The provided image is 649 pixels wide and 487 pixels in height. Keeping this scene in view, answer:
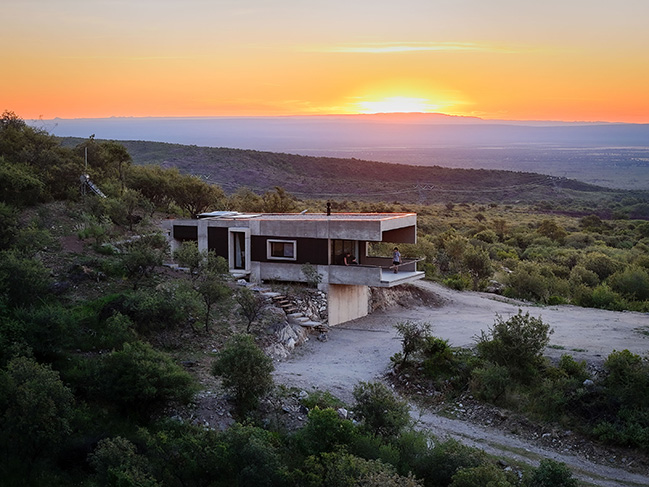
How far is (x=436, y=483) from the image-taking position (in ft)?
41.4

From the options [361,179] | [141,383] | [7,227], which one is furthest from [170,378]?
[361,179]

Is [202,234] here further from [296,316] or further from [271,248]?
[296,316]

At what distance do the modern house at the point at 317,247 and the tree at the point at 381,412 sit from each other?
913 centimetres

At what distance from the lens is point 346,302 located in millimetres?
24562

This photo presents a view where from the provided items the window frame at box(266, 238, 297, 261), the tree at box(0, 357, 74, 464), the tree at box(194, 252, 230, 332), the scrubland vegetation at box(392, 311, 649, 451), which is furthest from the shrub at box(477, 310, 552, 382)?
the tree at box(0, 357, 74, 464)

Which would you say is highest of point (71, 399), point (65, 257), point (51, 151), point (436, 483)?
point (51, 151)

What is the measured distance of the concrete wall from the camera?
23.8m

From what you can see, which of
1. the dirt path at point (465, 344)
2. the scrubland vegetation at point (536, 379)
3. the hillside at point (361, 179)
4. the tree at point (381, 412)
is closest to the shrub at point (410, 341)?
the scrubland vegetation at point (536, 379)

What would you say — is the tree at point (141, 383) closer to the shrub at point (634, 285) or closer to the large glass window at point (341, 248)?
the large glass window at point (341, 248)

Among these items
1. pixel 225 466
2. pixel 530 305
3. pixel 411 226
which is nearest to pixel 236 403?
pixel 225 466

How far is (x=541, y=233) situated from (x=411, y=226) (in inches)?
1162

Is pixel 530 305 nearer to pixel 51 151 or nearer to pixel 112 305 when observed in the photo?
pixel 112 305

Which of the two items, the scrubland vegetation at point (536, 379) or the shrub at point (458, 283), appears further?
the shrub at point (458, 283)

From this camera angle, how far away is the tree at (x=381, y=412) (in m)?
13.6
